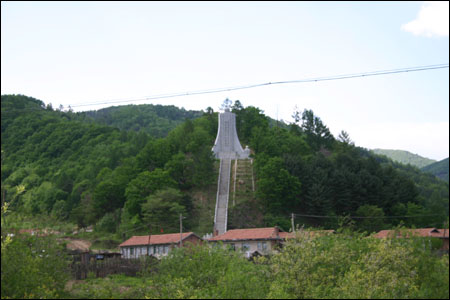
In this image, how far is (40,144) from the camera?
261 ft

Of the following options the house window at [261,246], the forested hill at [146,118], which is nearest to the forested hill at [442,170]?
the house window at [261,246]

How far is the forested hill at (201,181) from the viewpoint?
172ft

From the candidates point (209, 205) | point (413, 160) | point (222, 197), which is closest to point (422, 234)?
point (209, 205)

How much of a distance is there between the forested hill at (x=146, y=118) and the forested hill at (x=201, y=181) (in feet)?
161

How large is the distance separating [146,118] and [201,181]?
9020 centimetres

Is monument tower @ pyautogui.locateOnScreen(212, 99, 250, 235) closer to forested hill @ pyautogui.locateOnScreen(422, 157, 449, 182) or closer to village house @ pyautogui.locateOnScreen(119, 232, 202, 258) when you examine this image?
village house @ pyautogui.locateOnScreen(119, 232, 202, 258)

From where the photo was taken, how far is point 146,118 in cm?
14725

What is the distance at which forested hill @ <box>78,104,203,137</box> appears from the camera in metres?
137

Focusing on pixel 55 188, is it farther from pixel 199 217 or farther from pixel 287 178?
pixel 287 178

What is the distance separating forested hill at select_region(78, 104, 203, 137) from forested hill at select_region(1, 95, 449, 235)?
48982mm

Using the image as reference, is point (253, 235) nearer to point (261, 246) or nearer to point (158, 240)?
point (261, 246)

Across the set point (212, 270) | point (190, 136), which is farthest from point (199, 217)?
point (212, 270)

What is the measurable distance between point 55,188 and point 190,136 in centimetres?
2127

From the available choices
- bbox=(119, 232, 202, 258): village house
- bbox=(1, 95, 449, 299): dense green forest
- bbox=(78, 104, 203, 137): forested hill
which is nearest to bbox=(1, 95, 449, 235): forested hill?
bbox=(1, 95, 449, 299): dense green forest
